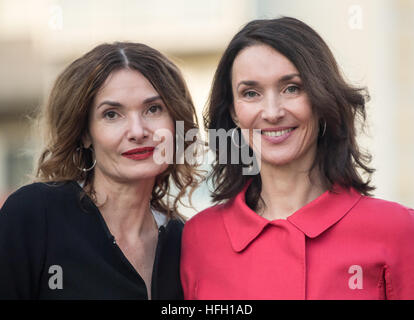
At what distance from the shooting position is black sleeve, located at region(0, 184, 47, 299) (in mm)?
2881

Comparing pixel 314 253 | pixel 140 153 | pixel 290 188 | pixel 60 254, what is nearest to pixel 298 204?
pixel 290 188

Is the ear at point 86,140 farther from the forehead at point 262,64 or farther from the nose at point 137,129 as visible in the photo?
the forehead at point 262,64

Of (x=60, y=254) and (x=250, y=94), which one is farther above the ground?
(x=250, y=94)

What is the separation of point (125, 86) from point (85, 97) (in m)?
0.20

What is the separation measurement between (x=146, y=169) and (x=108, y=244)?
1.28ft

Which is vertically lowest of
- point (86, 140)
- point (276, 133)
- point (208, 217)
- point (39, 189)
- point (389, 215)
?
point (389, 215)

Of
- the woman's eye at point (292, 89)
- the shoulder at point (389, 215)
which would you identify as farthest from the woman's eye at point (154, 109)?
the shoulder at point (389, 215)

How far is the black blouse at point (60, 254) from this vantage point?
2891 mm

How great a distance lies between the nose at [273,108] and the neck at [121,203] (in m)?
0.80

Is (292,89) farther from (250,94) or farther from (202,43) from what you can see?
(202,43)

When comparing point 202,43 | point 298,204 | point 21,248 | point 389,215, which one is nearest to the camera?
point 389,215

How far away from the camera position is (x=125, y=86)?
3.16 m

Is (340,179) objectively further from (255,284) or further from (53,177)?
(53,177)
